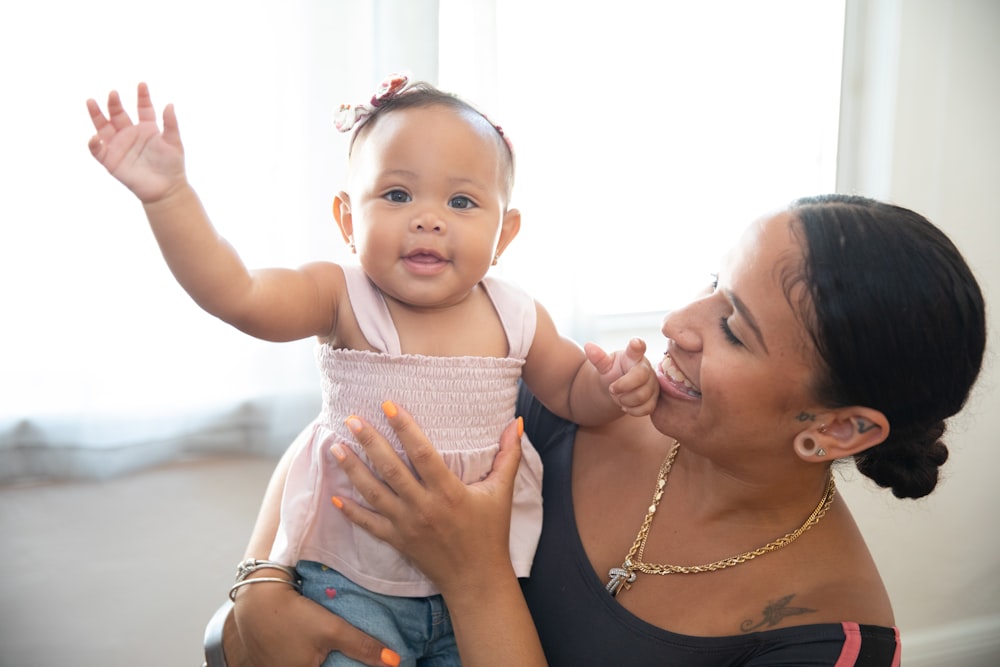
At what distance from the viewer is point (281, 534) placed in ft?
4.26

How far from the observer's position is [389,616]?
1.29 metres

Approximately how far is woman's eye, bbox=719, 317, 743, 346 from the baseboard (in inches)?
83.7

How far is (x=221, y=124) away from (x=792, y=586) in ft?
4.96

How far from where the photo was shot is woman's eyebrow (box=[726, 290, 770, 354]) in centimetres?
114

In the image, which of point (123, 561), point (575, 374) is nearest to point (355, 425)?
point (575, 374)

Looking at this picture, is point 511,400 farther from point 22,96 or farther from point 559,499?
point 22,96

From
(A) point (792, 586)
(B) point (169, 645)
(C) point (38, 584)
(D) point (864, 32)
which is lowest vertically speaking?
(B) point (169, 645)

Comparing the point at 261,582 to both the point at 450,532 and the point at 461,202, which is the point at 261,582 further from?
the point at 461,202

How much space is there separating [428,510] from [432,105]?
611 mm

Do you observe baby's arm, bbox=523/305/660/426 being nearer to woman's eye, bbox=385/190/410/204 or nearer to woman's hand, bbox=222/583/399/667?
woman's eye, bbox=385/190/410/204

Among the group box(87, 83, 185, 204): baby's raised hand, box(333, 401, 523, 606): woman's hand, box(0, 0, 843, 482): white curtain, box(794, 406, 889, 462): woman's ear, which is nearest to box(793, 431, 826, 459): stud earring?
box(794, 406, 889, 462): woman's ear

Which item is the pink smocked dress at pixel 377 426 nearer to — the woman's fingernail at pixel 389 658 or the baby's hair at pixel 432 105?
the woman's fingernail at pixel 389 658

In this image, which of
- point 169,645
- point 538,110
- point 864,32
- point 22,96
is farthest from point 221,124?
point 864,32

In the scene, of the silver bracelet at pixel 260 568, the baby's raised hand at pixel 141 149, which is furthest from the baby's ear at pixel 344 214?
the silver bracelet at pixel 260 568
